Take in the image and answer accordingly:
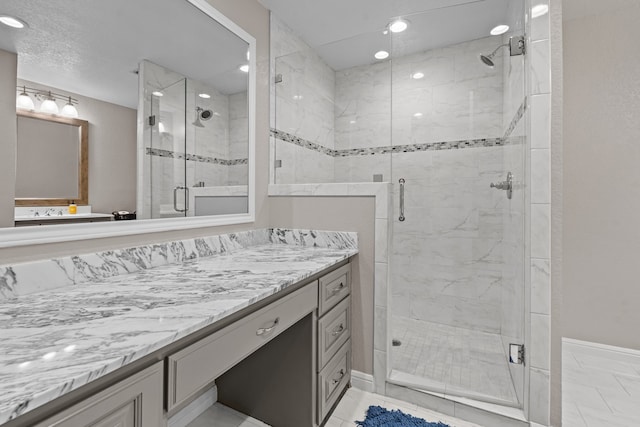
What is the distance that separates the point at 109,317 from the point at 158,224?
693 millimetres

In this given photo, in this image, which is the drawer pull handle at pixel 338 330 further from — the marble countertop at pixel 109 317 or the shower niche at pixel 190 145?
the shower niche at pixel 190 145

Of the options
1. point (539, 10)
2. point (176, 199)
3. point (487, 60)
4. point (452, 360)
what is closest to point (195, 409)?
point (176, 199)

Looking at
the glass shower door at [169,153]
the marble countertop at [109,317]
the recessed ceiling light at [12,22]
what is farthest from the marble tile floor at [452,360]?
the recessed ceiling light at [12,22]

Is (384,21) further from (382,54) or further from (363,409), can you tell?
(363,409)

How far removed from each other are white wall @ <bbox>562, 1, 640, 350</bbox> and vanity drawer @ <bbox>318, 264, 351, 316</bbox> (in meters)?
1.74

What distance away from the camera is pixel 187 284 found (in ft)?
3.66

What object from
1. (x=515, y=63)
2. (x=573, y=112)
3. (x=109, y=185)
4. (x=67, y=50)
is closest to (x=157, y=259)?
(x=109, y=185)

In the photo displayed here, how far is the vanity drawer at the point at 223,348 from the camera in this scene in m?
0.76

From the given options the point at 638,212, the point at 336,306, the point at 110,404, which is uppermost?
the point at 638,212

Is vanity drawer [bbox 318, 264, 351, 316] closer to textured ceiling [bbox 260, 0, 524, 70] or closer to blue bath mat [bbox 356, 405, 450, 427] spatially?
blue bath mat [bbox 356, 405, 450, 427]

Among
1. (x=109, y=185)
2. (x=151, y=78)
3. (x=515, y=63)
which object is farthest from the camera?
(x=515, y=63)

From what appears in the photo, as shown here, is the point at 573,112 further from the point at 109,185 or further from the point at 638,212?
the point at 109,185

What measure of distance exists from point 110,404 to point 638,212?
3.01 m

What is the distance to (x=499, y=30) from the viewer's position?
83.7 inches
